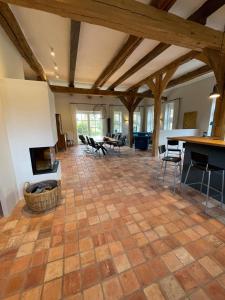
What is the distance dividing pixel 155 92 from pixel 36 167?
4.94 metres

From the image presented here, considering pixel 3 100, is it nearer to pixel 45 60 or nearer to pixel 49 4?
pixel 49 4

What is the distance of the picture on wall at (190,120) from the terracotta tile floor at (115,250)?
5.64 metres

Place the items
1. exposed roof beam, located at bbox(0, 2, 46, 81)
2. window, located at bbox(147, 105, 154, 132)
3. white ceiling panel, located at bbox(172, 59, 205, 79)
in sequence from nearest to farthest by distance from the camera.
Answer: exposed roof beam, located at bbox(0, 2, 46, 81) → white ceiling panel, located at bbox(172, 59, 205, 79) → window, located at bbox(147, 105, 154, 132)

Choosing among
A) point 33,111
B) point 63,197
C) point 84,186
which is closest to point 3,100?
point 33,111

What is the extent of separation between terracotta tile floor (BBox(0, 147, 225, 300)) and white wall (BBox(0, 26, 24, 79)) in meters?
2.38

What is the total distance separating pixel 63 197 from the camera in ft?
8.48

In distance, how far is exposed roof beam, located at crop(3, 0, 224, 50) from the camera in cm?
156

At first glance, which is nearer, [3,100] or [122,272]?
[122,272]

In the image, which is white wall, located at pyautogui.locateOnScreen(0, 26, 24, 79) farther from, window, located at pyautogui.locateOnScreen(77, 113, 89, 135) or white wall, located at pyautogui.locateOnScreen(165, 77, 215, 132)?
white wall, located at pyautogui.locateOnScreen(165, 77, 215, 132)

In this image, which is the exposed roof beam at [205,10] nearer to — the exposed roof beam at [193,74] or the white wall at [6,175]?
the exposed roof beam at [193,74]

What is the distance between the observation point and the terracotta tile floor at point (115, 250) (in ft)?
3.80

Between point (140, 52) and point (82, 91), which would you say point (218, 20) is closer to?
point (140, 52)

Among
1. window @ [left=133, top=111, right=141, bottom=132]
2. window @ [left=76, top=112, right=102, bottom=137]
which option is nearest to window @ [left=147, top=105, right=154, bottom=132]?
window @ [left=133, top=111, right=141, bottom=132]

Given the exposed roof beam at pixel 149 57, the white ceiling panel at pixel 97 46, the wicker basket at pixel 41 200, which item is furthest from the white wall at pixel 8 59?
the exposed roof beam at pixel 149 57
